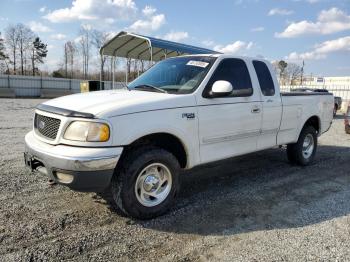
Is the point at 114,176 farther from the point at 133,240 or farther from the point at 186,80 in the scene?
the point at 186,80

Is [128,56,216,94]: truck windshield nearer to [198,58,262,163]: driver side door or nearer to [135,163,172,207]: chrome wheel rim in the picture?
[198,58,262,163]: driver side door

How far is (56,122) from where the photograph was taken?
3926 millimetres

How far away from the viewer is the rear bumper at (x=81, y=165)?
3.59 m

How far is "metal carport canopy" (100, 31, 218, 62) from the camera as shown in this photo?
13406 mm

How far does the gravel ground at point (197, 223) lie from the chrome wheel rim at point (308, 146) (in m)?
1.03

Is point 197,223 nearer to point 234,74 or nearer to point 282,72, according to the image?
point 234,74

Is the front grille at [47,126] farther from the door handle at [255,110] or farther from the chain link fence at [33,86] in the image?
the chain link fence at [33,86]

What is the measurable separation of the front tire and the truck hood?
0.52m

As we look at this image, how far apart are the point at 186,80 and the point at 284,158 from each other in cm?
397

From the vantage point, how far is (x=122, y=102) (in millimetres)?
3988

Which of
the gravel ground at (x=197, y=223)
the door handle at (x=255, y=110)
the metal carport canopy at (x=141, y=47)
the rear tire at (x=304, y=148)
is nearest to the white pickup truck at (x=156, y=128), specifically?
the door handle at (x=255, y=110)

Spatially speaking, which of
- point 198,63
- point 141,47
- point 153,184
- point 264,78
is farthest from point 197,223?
point 141,47

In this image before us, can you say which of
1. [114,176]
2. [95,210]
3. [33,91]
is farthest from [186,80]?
[33,91]

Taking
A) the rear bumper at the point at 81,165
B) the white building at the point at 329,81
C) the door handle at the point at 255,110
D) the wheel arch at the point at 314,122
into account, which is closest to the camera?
the rear bumper at the point at 81,165
